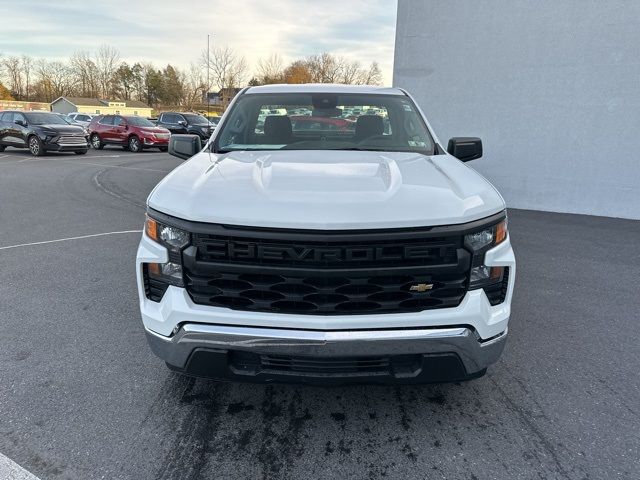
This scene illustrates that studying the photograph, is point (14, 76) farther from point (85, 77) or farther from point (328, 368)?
point (328, 368)

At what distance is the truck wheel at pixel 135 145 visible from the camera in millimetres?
20612

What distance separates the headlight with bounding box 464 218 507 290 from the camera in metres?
2.13

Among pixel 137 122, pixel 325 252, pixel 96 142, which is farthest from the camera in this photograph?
pixel 96 142

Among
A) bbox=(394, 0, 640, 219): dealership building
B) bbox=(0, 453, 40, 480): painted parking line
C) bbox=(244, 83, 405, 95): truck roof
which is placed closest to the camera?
bbox=(0, 453, 40, 480): painted parking line

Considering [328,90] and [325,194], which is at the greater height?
[328,90]

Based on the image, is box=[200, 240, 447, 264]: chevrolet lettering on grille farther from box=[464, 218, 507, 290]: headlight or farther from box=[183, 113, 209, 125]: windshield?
box=[183, 113, 209, 125]: windshield

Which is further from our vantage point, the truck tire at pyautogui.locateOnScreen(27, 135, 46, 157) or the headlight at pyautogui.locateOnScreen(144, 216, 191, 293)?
the truck tire at pyautogui.locateOnScreen(27, 135, 46, 157)

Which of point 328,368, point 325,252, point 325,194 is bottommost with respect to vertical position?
point 328,368

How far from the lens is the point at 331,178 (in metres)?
2.40

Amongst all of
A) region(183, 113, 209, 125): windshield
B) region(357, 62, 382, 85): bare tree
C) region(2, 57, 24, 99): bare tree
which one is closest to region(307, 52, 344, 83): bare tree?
region(357, 62, 382, 85): bare tree

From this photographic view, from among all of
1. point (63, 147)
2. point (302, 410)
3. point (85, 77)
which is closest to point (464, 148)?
point (302, 410)

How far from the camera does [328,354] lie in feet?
6.64

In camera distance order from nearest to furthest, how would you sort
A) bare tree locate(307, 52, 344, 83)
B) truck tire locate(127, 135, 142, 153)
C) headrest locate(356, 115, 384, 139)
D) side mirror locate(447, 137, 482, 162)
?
headrest locate(356, 115, 384, 139) → side mirror locate(447, 137, 482, 162) → truck tire locate(127, 135, 142, 153) → bare tree locate(307, 52, 344, 83)

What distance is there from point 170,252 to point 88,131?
23.4m
